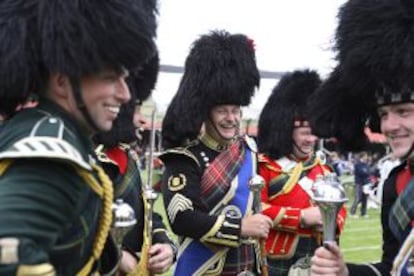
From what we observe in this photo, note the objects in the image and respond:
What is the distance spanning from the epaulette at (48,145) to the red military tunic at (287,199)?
2501 millimetres

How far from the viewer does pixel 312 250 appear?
4.34 m

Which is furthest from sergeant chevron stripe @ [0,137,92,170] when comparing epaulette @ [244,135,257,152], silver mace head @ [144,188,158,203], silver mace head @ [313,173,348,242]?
epaulette @ [244,135,257,152]

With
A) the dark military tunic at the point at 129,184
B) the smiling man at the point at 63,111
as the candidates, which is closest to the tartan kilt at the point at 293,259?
the dark military tunic at the point at 129,184

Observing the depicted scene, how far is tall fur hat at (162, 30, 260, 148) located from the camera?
13.1ft

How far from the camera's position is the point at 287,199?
173 inches

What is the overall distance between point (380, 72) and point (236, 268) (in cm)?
160

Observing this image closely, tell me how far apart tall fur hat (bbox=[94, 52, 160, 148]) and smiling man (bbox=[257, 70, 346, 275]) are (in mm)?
1164

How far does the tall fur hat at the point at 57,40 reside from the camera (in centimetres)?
190

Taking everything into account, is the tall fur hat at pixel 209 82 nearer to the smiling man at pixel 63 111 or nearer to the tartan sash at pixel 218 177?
the tartan sash at pixel 218 177

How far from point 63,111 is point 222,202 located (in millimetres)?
1976

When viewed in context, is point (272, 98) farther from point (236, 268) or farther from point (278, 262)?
point (236, 268)

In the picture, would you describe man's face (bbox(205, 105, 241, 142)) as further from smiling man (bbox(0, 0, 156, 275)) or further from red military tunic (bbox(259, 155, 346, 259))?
smiling man (bbox(0, 0, 156, 275))

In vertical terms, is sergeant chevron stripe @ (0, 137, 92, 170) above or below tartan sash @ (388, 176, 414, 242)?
above

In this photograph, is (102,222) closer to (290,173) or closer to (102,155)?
(102,155)
